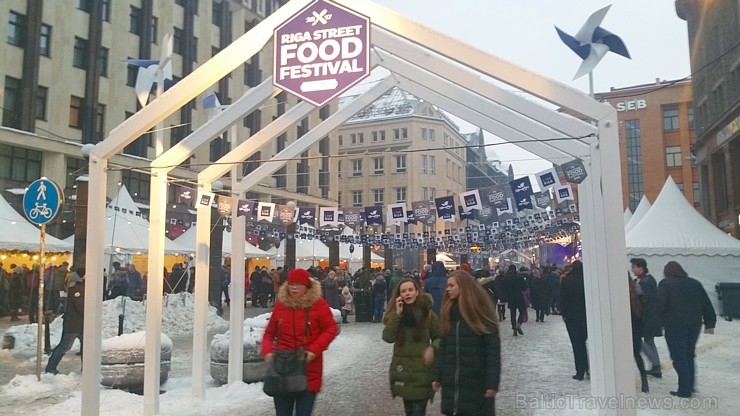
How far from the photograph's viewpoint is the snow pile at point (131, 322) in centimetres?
1342

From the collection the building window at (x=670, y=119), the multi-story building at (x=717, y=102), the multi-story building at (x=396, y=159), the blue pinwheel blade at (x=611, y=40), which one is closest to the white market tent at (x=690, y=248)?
the multi-story building at (x=717, y=102)

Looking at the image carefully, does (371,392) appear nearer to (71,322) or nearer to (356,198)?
(71,322)

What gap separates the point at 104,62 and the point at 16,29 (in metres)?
5.03

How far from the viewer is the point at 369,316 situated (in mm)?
19422

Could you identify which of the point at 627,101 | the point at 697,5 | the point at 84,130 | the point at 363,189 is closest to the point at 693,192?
the point at 627,101

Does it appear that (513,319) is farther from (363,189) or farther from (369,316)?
(363,189)

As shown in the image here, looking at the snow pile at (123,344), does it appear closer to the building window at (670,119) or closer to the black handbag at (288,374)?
the black handbag at (288,374)

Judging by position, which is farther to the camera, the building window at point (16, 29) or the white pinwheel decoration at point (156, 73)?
the building window at point (16, 29)

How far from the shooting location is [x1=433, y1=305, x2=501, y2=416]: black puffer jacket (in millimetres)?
4465

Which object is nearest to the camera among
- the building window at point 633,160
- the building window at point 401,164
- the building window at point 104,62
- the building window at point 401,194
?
the building window at point 104,62

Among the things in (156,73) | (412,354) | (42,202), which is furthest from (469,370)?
(42,202)

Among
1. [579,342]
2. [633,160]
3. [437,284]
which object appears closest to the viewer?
[579,342]

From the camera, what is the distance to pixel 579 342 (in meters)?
9.48

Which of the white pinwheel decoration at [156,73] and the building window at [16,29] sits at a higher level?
the building window at [16,29]
